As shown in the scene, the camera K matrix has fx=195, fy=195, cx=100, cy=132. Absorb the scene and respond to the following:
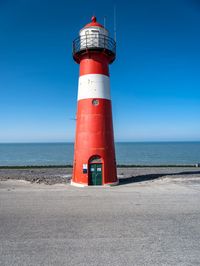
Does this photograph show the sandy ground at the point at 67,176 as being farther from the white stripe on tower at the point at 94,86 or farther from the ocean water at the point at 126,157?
the ocean water at the point at 126,157

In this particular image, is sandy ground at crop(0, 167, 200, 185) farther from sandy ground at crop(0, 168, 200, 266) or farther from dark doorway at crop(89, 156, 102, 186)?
sandy ground at crop(0, 168, 200, 266)

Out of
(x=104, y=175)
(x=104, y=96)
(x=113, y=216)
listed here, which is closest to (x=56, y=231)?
(x=113, y=216)

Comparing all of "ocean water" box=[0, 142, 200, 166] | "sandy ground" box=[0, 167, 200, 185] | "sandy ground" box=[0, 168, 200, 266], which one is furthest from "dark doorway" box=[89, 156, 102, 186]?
"ocean water" box=[0, 142, 200, 166]

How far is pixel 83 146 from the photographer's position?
14688 millimetres

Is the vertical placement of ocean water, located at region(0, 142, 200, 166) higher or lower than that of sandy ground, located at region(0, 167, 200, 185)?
lower

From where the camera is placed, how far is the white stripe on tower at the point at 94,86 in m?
14.6

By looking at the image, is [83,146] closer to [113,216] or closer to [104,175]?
[104,175]

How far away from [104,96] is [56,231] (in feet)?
34.7

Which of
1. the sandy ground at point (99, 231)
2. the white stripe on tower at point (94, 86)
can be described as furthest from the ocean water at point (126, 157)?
the sandy ground at point (99, 231)

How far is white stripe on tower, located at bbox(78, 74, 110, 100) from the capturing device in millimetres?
14586

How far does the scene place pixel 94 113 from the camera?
48.0 ft

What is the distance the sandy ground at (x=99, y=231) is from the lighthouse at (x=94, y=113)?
4211 mm

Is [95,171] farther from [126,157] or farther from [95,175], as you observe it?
[126,157]

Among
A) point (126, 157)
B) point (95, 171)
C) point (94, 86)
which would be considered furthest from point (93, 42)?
point (126, 157)
